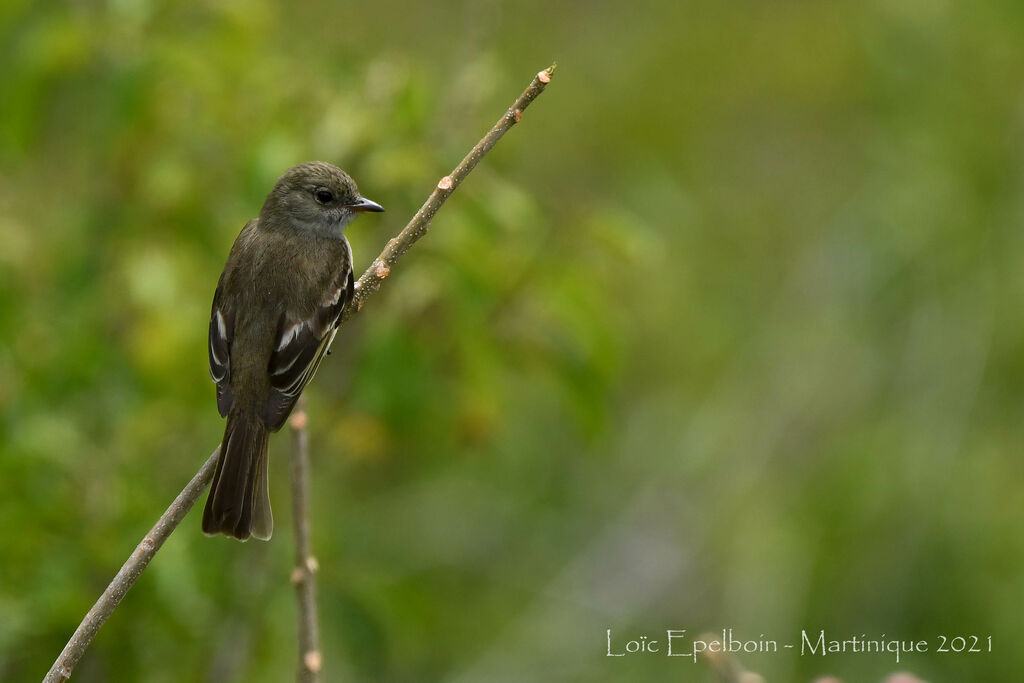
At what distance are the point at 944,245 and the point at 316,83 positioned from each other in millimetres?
3840

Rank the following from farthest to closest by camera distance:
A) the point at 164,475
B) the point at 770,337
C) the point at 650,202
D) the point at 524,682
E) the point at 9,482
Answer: the point at 770,337 → the point at 650,202 → the point at 524,682 → the point at 164,475 → the point at 9,482

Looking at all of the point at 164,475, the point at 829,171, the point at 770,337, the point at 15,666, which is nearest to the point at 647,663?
the point at 770,337

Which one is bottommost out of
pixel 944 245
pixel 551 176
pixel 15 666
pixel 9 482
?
pixel 15 666

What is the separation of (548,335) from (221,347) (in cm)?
106

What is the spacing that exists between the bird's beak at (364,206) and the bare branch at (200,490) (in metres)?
0.67

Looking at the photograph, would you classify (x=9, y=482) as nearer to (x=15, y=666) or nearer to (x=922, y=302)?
(x=15, y=666)

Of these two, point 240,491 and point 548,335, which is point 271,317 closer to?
point 240,491

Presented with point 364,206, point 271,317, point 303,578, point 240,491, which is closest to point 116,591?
point 303,578

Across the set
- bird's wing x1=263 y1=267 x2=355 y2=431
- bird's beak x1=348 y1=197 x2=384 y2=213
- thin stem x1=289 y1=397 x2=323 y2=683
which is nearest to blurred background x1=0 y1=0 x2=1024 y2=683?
bird's beak x1=348 y1=197 x2=384 y2=213

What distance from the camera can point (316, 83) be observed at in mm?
4062

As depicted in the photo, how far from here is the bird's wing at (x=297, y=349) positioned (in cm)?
326

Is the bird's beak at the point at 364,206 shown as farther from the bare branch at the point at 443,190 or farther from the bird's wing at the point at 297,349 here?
the bare branch at the point at 443,190

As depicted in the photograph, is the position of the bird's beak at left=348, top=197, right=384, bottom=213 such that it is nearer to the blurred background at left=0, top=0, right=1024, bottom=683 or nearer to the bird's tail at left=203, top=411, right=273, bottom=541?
the blurred background at left=0, top=0, right=1024, bottom=683

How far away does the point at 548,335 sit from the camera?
3.89 m
